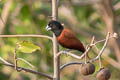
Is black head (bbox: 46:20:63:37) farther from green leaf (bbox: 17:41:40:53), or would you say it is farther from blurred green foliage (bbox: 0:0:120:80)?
blurred green foliage (bbox: 0:0:120:80)

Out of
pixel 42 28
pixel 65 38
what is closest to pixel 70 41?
pixel 65 38

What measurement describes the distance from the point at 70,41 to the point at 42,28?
8.17 ft

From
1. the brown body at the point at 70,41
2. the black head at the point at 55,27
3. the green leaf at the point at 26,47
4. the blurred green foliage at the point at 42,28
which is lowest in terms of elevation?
the blurred green foliage at the point at 42,28

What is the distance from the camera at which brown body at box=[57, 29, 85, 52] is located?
3.09 meters

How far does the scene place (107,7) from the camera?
5.76 metres

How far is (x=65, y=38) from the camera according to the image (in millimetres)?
3359

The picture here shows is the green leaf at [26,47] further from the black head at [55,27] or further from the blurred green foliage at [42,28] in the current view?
the blurred green foliage at [42,28]

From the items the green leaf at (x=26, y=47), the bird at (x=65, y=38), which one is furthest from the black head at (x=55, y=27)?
the green leaf at (x=26, y=47)

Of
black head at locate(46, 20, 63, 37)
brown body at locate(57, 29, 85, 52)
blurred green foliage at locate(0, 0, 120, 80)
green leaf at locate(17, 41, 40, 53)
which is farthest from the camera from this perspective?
blurred green foliage at locate(0, 0, 120, 80)

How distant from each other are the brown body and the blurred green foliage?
1.83 m

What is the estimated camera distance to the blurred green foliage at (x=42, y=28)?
563 centimetres

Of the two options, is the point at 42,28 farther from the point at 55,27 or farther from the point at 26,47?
the point at 26,47

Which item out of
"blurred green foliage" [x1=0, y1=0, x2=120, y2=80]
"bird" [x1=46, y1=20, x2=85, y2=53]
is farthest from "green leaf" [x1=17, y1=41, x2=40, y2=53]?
"blurred green foliage" [x1=0, y1=0, x2=120, y2=80]

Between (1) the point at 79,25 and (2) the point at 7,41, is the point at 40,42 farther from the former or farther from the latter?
(1) the point at 79,25
